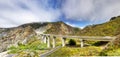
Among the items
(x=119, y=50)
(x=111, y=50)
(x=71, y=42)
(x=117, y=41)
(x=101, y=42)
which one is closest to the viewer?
(x=119, y=50)

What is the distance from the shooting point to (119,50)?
1774 inches

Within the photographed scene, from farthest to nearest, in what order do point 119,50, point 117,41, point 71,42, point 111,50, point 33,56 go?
point 71,42 → point 33,56 → point 117,41 → point 111,50 → point 119,50

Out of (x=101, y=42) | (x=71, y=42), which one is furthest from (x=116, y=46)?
(x=71, y=42)

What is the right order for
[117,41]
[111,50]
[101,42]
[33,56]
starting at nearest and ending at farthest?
1. [111,50]
2. [117,41]
3. [33,56]
4. [101,42]

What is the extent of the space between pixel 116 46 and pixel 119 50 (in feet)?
13.7

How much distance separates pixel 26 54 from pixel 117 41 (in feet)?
91.4

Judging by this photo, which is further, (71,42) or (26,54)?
(71,42)

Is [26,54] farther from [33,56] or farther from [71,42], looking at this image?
[71,42]

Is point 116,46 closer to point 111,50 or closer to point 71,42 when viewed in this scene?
point 111,50

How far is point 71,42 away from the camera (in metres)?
133

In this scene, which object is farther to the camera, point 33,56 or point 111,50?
point 33,56

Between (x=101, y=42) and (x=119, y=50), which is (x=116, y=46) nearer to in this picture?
(x=119, y=50)

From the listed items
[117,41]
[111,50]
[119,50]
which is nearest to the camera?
[119,50]

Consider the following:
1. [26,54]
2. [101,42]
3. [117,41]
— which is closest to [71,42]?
[101,42]
